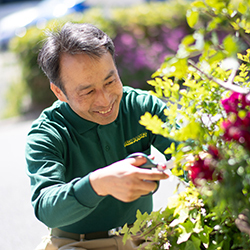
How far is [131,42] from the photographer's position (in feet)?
23.0

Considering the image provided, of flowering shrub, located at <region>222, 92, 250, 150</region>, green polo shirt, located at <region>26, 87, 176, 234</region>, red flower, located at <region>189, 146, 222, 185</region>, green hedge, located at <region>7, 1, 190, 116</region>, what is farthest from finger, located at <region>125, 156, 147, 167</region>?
green hedge, located at <region>7, 1, 190, 116</region>

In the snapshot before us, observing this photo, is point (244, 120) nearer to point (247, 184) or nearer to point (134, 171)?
point (247, 184)

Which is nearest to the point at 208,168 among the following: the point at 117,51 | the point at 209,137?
the point at 209,137

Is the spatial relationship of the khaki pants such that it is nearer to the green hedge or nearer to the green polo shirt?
the green polo shirt

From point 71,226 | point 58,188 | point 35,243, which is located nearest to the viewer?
point 58,188

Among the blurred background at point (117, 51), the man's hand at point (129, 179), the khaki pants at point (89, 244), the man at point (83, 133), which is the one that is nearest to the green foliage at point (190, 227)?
the man's hand at point (129, 179)

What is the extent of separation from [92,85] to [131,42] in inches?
221

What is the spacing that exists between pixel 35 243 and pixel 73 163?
5.96 feet

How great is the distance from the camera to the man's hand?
1.06 meters

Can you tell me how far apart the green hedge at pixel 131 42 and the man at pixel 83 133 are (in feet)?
16.8

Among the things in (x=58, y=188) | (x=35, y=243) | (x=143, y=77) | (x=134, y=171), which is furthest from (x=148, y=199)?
(x=143, y=77)

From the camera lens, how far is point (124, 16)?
23.3 ft

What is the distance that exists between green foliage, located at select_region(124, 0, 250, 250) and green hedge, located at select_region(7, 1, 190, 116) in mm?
5772

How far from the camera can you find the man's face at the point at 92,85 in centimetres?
156
